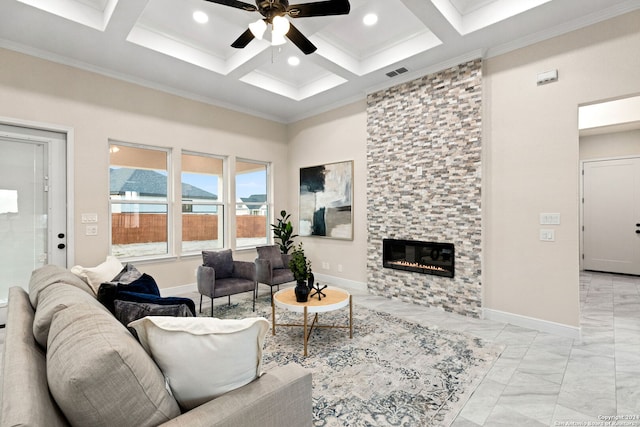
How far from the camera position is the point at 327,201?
18.1 feet

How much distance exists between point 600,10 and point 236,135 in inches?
193

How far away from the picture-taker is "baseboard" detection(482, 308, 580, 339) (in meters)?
3.17

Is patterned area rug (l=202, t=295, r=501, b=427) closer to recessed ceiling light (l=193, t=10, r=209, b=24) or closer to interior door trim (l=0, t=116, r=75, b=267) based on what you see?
interior door trim (l=0, t=116, r=75, b=267)

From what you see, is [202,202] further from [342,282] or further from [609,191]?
[609,191]

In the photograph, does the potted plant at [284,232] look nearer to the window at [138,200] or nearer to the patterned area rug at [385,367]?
the window at [138,200]

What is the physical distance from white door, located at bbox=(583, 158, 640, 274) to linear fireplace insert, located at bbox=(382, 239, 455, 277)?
15.2ft

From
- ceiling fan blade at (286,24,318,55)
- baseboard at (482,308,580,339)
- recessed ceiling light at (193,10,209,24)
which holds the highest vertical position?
recessed ceiling light at (193,10,209,24)

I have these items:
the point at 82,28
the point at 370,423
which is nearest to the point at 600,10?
the point at 370,423

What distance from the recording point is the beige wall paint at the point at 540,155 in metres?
3.00

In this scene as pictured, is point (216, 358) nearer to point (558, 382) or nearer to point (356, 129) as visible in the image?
point (558, 382)


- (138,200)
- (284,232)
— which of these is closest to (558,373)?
(284,232)

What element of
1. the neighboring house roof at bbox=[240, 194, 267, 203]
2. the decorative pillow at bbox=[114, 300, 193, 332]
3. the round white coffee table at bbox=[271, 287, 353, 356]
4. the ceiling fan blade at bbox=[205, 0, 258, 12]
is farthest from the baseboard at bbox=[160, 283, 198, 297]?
the ceiling fan blade at bbox=[205, 0, 258, 12]

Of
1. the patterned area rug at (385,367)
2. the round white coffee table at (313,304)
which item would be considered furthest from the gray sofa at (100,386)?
the round white coffee table at (313,304)

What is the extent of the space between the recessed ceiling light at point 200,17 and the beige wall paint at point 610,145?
7503 mm
